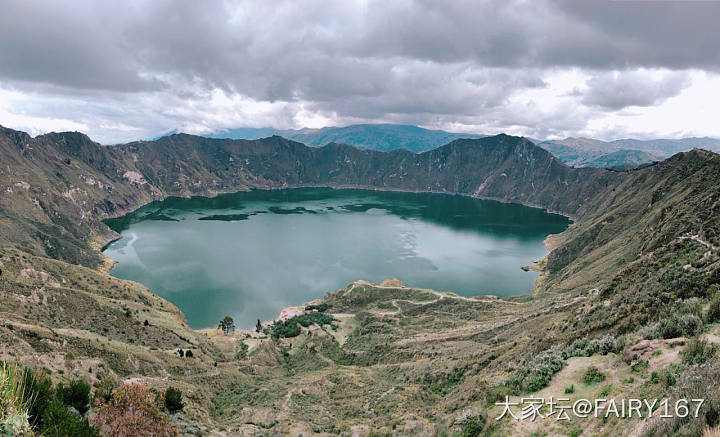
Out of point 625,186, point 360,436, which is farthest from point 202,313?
point 625,186

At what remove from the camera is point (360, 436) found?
2797 centimetres

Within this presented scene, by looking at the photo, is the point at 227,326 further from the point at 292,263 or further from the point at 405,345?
the point at 292,263

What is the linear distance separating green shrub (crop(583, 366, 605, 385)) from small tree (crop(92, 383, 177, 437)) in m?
22.1

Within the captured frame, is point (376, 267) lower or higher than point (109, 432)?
lower

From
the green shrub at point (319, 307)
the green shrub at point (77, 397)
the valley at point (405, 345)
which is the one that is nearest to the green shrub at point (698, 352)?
the valley at point (405, 345)

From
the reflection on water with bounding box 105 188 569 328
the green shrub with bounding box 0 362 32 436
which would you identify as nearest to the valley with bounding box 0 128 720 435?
the green shrub with bounding box 0 362 32 436

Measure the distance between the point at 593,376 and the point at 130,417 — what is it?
23.6m

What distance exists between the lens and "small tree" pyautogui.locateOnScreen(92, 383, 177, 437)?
55.4 feet

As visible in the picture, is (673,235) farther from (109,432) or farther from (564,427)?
(109,432)

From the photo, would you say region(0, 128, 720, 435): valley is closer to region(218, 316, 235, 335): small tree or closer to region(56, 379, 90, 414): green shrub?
region(218, 316, 235, 335): small tree

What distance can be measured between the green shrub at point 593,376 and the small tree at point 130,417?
22.1 meters

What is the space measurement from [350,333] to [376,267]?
60789mm

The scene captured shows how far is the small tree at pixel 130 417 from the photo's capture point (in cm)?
1689

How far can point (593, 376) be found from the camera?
19.4 metres
